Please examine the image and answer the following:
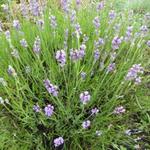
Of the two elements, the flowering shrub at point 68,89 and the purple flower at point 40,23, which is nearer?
the flowering shrub at point 68,89

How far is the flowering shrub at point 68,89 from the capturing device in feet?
6.87

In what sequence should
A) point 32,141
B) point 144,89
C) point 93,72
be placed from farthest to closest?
point 144,89, point 93,72, point 32,141

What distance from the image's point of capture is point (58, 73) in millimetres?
2273

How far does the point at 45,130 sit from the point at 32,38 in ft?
2.32

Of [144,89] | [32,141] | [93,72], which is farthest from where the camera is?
[144,89]

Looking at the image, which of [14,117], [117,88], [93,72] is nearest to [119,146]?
[117,88]

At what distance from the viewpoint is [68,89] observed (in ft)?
7.25

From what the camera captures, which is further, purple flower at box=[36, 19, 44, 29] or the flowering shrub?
purple flower at box=[36, 19, 44, 29]

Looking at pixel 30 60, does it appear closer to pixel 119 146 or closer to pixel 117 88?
pixel 117 88

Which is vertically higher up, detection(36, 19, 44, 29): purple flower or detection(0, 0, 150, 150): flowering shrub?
detection(36, 19, 44, 29): purple flower

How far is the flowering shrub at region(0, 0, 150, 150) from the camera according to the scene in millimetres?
2094

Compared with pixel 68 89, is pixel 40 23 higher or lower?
higher

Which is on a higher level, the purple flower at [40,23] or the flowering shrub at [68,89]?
the purple flower at [40,23]

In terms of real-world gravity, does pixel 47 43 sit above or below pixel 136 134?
above
